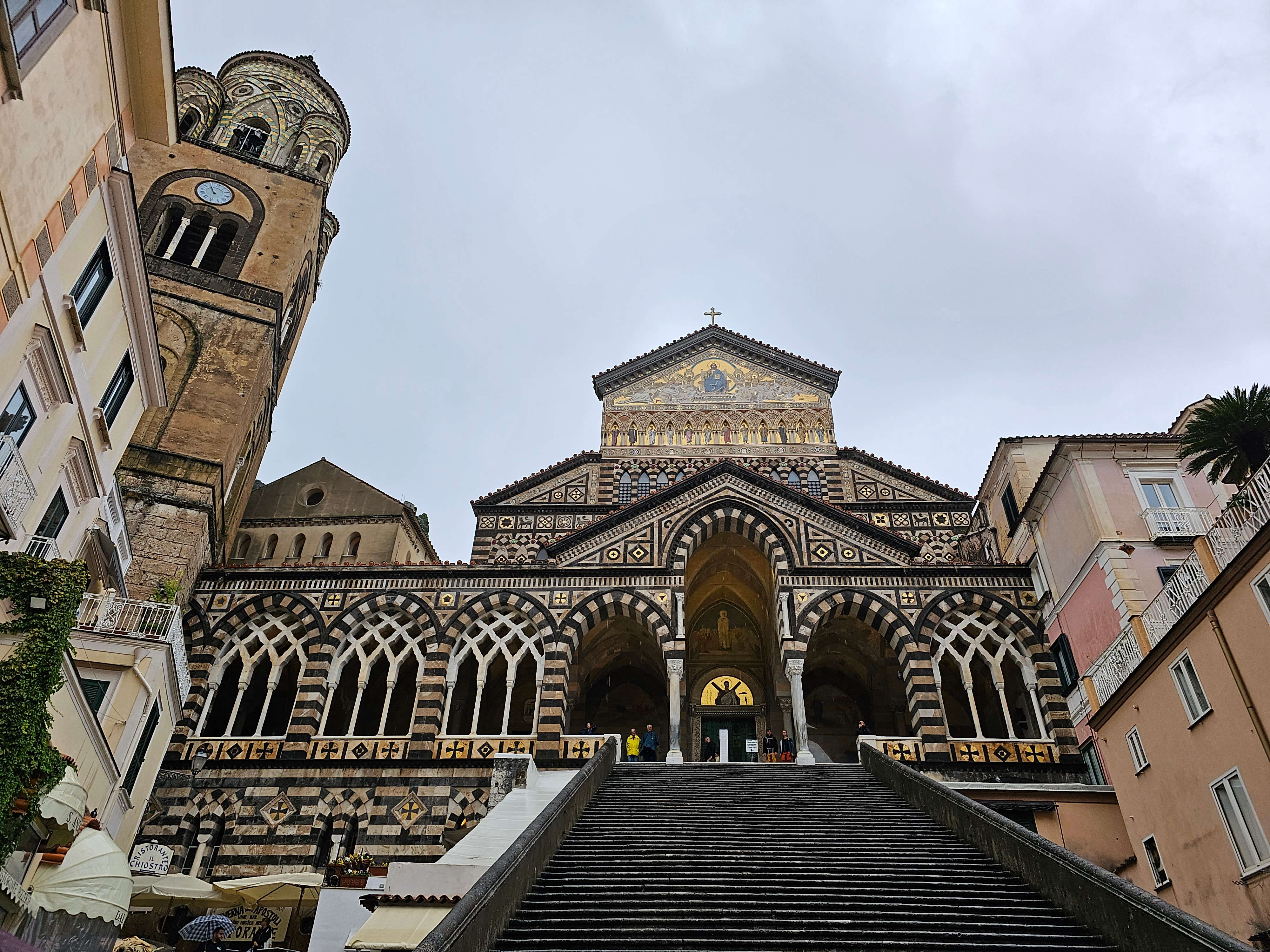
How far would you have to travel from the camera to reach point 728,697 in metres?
27.3

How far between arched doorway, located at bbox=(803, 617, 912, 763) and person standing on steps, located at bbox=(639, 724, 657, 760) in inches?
212

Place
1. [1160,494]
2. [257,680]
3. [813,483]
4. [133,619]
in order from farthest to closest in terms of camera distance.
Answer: [813,483] < [257,680] < [1160,494] < [133,619]

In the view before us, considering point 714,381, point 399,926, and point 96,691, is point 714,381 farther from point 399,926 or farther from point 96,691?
point 399,926

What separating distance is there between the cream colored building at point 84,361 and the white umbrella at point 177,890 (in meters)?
1.21

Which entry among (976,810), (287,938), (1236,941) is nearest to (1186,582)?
(976,810)

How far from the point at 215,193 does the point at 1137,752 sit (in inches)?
1318

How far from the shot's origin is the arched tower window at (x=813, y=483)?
32.2 meters

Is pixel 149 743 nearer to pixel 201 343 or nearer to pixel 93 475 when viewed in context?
pixel 93 475

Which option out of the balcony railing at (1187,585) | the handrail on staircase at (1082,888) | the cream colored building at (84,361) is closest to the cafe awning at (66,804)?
the cream colored building at (84,361)

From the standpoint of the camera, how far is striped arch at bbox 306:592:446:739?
2203 centimetres

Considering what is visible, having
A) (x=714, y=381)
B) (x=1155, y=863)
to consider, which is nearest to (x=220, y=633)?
(x=714, y=381)

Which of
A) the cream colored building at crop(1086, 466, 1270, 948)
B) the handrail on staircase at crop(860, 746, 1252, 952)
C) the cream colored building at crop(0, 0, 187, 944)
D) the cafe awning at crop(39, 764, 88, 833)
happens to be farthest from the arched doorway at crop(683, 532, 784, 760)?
the cafe awning at crop(39, 764, 88, 833)

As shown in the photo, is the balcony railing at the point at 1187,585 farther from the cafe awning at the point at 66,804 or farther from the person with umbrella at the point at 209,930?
the cafe awning at the point at 66,804

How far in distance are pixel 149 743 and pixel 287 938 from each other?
5258mm
